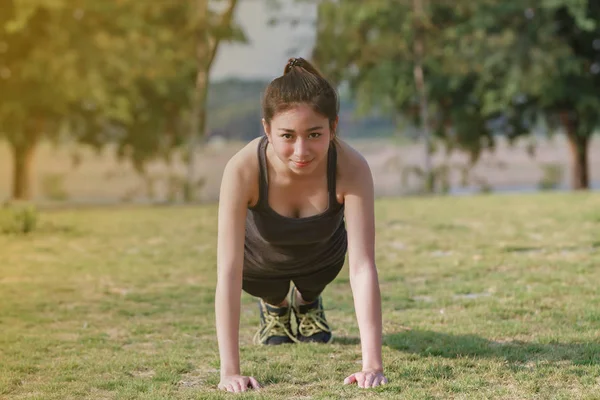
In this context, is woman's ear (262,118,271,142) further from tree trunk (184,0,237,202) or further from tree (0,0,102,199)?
tree trunk (184,0,237,202)

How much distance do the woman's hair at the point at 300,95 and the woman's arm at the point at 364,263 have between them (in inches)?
14.4

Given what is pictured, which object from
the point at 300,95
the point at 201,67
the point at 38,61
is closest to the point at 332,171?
the point at 300,95

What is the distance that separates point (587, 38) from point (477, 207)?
10.3m

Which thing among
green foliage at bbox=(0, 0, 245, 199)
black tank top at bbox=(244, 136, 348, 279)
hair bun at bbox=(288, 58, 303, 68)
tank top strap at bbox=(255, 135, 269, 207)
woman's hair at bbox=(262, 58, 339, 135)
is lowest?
black tank top at bbox=(244, 136, 348, 279)

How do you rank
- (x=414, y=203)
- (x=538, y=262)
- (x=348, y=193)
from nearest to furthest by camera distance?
(x=348, y=193)
(x=538, y=262)
(x=414, y=203)

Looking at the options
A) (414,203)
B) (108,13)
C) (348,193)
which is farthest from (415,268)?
(108,13)

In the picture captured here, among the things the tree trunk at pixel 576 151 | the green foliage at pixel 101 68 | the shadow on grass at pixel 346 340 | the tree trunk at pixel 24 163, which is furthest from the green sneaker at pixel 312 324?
the tree trunk at pixel 576 151

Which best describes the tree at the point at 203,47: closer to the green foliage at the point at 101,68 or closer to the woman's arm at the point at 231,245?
the green foliage at the point at 101,68

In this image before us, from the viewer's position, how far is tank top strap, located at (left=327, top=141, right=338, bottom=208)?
4234 millimetres

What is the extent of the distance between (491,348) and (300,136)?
1.66 metres

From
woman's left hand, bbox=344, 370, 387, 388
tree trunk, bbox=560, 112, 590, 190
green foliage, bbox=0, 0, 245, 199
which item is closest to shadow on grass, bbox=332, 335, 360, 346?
woman's left hand, bbox=344, 370, 387, 388

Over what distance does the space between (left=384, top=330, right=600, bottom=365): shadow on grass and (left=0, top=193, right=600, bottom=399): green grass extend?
0.03ft

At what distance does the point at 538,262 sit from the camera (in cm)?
805

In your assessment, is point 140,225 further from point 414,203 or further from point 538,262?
point 538,262
